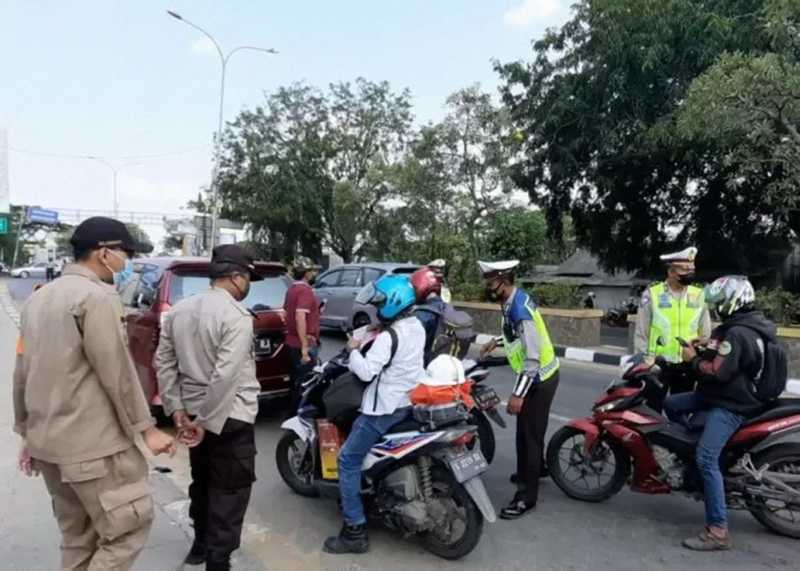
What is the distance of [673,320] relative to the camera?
15.9ft

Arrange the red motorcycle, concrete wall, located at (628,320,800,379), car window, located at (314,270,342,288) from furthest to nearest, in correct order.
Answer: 1. car window, located at (314,270,342,288)
2. concrete wall, located at (628,320,800,379)
3. the red motorcycle

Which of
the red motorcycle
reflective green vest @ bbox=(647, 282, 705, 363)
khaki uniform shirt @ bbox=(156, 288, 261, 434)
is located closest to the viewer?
khaki uniform shirt @ bbox=(156, 288, 261, 434)

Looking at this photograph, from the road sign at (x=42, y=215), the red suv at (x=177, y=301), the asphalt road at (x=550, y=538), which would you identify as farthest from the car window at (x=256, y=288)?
the road sign at (x=42, y=215)

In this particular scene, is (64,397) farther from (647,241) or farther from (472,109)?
(647,241)

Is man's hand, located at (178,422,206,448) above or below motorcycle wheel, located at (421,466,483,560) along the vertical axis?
above

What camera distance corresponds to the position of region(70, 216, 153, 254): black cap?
2480 millimetres

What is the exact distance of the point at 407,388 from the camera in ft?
11.5

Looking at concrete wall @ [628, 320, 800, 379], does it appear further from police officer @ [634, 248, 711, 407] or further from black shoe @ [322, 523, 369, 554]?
black shoe @ [322, 523, 369, 554]

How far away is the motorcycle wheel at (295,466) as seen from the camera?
4406mm

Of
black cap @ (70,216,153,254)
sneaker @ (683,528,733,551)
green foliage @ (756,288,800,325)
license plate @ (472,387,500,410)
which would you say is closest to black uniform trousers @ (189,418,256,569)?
black cap @ (70,216,153,254)

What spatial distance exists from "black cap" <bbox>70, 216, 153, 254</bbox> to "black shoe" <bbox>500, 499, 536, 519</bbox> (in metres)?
2.82

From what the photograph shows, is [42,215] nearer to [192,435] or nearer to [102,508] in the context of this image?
[192,435]

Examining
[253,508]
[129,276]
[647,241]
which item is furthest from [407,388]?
[647,241]

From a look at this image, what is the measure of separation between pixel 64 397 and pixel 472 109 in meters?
17.3
